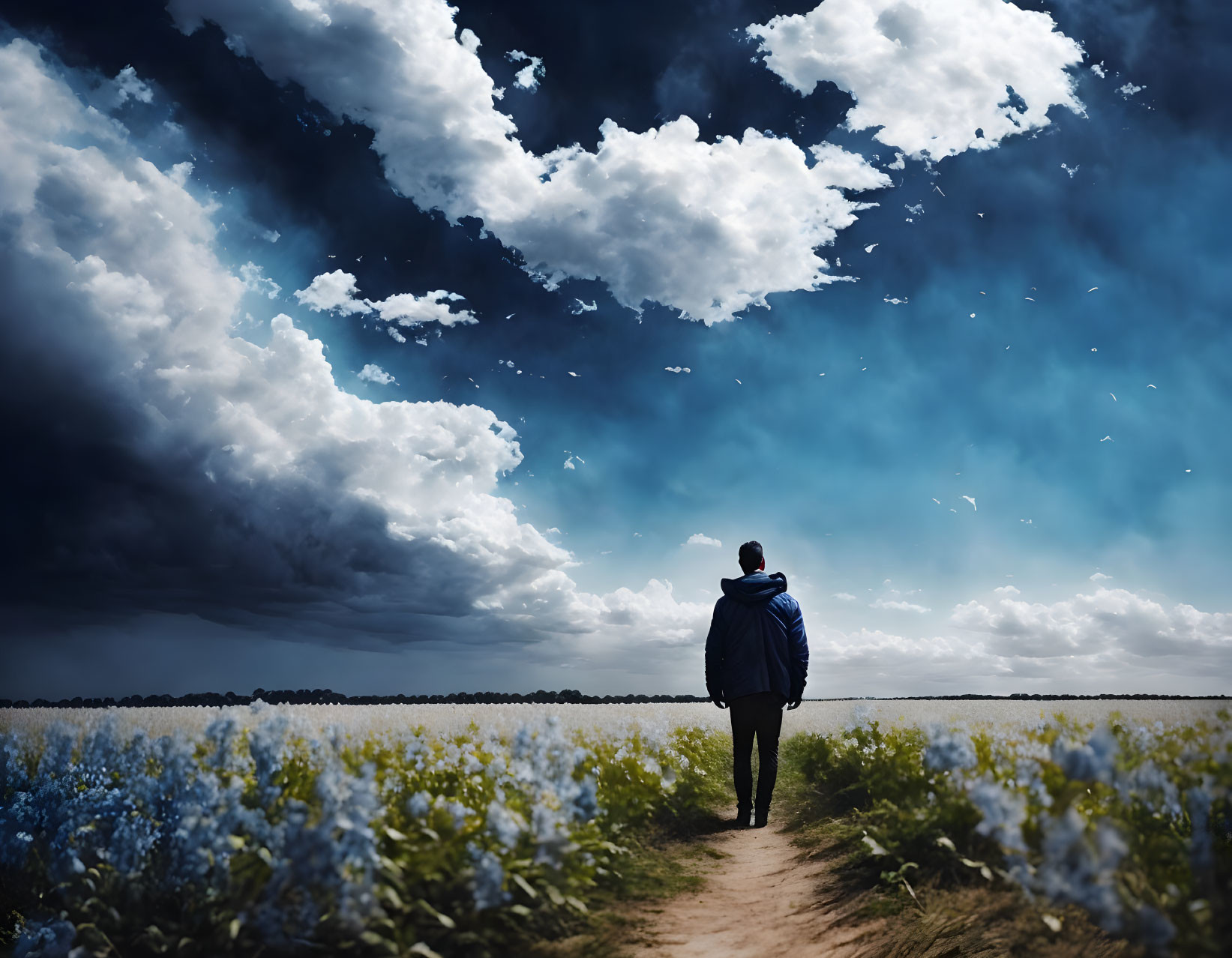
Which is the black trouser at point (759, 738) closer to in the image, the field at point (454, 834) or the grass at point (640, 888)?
the grass at point (640, 888)

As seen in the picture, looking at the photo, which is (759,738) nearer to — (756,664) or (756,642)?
(756,664)

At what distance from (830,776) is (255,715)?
8449 millimetres

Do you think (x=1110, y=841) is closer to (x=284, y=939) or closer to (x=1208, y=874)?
(x=1208, y=874)

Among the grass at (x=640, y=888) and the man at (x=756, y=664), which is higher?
the man at (x=756, y=664)

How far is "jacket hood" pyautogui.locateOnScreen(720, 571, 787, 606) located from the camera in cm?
898

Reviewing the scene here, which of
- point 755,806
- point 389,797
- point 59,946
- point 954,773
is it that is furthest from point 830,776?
point 59,946

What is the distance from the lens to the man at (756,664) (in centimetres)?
878

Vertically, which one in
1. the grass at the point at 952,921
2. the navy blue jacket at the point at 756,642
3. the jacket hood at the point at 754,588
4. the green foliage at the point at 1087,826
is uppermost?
the jacket hood at the point at 754,588

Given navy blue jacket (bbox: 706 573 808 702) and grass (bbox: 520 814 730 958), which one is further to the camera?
navy blue jacket (bbox: 706 573 808 702)

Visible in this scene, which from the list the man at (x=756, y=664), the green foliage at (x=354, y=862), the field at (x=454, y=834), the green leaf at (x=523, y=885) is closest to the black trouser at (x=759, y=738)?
the man at (x=756, y=664)

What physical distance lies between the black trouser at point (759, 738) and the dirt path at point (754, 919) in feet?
4.19

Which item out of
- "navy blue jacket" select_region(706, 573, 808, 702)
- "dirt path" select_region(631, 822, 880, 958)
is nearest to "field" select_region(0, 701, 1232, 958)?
"dirt path" select_region(631, 822, 880, 958)

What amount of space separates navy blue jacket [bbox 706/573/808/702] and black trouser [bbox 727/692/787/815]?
156mm

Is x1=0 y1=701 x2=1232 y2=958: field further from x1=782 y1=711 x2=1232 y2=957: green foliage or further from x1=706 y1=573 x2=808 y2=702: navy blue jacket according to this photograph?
x1=706 y1=573 x2=808 y2=702: navy blue jacket
